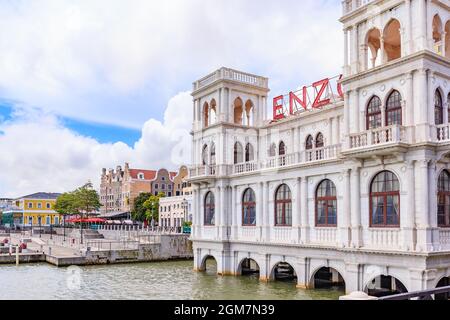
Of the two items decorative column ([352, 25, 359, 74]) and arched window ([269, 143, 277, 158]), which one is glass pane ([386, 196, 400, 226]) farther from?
arched window ([269, 143, 277, 158])

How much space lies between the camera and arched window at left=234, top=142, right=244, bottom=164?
35.0 meters

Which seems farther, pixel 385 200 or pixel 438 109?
pixel 385 200

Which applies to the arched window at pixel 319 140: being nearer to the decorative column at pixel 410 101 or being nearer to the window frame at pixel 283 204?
the window frame at pixel 283 204

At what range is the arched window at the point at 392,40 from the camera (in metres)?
24.1

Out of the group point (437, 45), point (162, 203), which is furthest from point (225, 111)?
point (162, 203)

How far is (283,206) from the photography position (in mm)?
29156

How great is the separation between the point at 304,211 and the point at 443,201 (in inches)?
302

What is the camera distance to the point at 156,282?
32.4 meters

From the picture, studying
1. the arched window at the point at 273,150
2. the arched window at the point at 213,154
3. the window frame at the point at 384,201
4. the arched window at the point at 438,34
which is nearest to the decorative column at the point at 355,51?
the arched window at the point at 438,34

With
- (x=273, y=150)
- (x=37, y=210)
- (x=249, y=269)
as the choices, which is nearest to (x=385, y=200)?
(x=273, y=150)

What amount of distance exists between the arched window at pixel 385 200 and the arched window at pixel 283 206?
6.61m

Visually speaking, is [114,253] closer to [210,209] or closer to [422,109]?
[210,209]

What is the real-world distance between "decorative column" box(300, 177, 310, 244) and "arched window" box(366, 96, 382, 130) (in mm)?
5284

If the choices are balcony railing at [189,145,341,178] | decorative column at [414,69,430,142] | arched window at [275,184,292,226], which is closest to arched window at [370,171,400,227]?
decorative column at [414,69,430,142]
